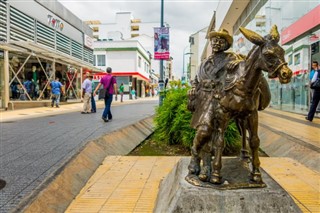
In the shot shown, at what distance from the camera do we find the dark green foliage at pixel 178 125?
265 inches

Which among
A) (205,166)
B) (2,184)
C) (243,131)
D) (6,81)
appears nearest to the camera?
(205,166)

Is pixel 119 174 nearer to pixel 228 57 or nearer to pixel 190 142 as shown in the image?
pixel 190 142

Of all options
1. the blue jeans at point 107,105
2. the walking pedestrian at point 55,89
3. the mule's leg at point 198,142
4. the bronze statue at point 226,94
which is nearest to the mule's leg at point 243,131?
the bronze statue at point 226,94

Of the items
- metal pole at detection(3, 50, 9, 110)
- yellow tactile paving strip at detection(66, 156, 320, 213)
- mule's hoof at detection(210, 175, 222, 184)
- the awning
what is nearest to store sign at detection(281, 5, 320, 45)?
yellow tactile paving strip at detection(66, 156, 320, 213)

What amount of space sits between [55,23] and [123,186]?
21315mm

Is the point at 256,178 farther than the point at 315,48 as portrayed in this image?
No

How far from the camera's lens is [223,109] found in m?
3.03

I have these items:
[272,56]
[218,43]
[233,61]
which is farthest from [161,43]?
[272,56]

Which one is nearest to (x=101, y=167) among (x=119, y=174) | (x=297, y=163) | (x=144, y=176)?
(x=119, y=174)

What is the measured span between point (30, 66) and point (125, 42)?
1115 inches

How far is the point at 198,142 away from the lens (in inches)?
126

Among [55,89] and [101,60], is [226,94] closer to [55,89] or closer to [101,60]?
[55,89]

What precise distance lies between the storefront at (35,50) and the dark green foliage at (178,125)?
11412 mm

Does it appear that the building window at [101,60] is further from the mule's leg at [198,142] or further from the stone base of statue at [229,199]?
the stone base of statue at [229,199]
